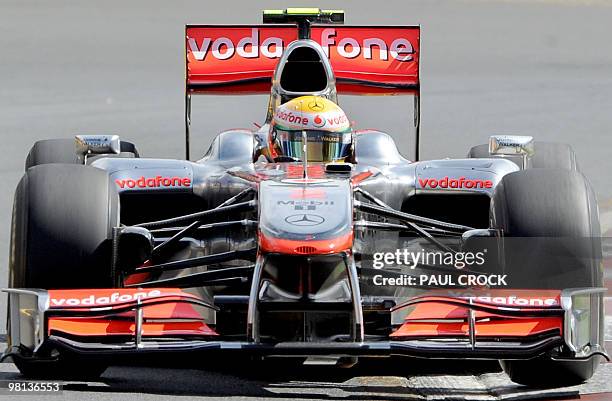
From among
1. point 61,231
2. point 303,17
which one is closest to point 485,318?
point 61,231

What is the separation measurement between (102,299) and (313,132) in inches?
93.5

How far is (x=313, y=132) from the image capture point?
1015 centimetres

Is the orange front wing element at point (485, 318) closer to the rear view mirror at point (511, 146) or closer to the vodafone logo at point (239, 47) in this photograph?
the rear view mirror at point (511, 146)

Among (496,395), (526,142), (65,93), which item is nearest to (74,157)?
(526,142)

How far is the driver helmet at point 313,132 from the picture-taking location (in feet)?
33.3

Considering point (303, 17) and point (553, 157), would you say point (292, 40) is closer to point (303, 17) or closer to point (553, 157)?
point (303, 17)

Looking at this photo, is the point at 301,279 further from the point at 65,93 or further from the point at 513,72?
the point at 513,72

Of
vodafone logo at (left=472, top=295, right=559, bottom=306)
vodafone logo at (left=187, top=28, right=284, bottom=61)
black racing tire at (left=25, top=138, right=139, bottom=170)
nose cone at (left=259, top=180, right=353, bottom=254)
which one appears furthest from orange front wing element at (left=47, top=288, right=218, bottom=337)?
vodafone logo at (left=187, top=28, right=284, bottom=61)

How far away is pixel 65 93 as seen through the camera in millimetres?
21516

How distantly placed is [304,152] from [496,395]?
1869 millimetres

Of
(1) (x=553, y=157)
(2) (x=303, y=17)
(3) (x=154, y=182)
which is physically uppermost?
(2) (x=303, y=17)

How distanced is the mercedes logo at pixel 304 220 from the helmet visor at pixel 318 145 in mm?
1751

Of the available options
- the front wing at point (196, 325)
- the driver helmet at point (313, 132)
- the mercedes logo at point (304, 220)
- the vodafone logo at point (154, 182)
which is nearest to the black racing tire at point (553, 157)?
the driver helmet at point (313, 132)

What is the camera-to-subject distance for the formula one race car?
8.05 meters
